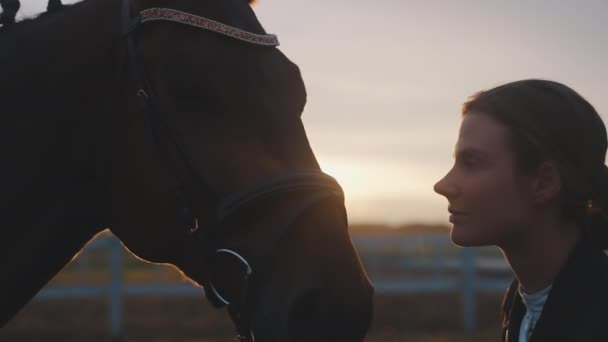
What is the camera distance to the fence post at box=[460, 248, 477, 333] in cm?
982

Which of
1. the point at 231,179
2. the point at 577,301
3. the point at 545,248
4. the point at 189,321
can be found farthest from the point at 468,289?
the point at 231,179

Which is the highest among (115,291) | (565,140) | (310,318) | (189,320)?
(565,140)

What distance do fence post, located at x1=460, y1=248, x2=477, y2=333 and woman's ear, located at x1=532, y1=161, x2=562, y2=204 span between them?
8.03 metres

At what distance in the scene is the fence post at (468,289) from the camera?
32.2ft

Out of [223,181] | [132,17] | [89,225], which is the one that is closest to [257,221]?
[223,181]

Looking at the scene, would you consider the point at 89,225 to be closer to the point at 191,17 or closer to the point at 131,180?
the point at 131,180

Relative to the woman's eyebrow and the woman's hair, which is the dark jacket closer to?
the woman's hair

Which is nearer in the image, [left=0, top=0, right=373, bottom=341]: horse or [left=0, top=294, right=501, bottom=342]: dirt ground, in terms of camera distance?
[left=0, top=0, right=373, bottom=341]: horse

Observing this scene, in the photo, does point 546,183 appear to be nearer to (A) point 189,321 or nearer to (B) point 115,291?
(B) point 115,291

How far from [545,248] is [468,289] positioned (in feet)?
27.5

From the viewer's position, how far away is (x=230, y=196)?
2.04 meters

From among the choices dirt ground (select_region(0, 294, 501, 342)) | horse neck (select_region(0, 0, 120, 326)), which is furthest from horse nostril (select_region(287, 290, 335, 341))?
dirt ground (select_region(0, 294, 501, 342))

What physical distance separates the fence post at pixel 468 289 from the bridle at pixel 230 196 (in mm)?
8125

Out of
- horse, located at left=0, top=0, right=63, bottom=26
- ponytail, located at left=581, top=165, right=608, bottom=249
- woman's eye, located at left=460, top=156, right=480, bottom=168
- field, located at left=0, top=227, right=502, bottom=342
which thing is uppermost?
horse, located at left=0, top=0, right=63, bottom=26
